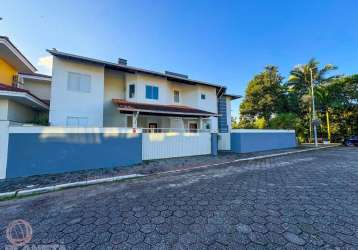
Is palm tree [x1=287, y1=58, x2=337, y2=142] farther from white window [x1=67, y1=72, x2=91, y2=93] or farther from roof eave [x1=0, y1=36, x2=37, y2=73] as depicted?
roof eave [x1=0, y1=36, x2=37, y2=73]

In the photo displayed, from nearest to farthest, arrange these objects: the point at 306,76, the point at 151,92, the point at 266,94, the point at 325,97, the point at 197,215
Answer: the point at 197,215 < the point at 151,92 < the point at 325,97 < the point at 306,76 < the point at 266,94

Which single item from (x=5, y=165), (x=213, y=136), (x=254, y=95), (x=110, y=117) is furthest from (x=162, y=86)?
(x=254, y=95)

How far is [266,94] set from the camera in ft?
105

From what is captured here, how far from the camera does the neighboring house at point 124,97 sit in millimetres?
11609

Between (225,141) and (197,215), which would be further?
(225,141)

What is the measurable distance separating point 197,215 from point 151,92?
12878mm

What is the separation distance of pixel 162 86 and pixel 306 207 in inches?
548

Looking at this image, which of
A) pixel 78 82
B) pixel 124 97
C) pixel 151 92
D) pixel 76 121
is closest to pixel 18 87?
pixel 78 82

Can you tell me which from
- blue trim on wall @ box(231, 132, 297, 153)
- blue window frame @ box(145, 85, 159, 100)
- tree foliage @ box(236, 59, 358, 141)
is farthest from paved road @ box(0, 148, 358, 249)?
tree foliage @ box(236, 59, 358, 141)

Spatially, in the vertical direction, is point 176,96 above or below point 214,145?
above

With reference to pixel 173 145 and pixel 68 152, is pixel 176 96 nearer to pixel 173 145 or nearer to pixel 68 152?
pixel 173 145

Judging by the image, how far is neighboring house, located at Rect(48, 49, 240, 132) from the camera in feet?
38.1

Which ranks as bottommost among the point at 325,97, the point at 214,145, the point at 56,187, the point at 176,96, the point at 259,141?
the point at 56,187

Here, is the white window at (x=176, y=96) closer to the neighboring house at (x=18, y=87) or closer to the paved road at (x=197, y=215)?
the neighboring house at (x=18, y=87)
